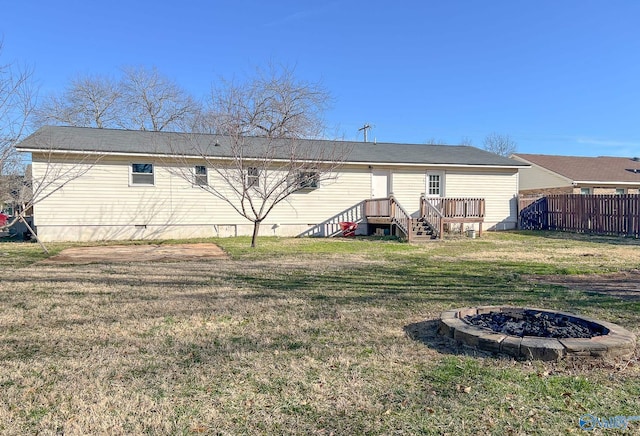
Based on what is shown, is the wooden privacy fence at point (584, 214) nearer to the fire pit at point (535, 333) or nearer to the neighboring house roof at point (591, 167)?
the neighboring house roof at point (591, 167)

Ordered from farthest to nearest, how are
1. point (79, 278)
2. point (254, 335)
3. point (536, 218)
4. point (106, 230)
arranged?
point (536, 218) → point (106, 230) → point (79, 278) → point (254, 335)

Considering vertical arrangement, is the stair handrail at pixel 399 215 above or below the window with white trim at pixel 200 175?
below

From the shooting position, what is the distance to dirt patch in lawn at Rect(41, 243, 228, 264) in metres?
9.37

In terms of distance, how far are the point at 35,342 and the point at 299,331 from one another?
2412 mm

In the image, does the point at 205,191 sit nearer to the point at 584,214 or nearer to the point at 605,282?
the point at 605,282

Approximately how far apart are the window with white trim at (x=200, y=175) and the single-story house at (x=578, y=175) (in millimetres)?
18119

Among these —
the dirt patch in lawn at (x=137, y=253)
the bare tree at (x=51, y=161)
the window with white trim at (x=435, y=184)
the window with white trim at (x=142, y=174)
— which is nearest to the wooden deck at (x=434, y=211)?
the window with white trim at (x=435, y=184)

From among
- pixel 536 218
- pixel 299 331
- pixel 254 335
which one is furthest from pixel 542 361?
pixel 536 218

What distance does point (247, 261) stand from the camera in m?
9.27

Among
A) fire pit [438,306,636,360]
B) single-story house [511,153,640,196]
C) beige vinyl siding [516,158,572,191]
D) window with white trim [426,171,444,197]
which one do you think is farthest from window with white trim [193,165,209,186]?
beige vinyl siding [516,158,572,191]

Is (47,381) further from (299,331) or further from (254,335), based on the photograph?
(299,331)

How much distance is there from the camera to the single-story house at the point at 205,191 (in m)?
13.7

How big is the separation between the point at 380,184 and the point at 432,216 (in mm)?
2932

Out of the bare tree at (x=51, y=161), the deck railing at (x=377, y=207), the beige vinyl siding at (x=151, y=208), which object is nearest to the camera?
the bare tree at (x=51, y=161)
